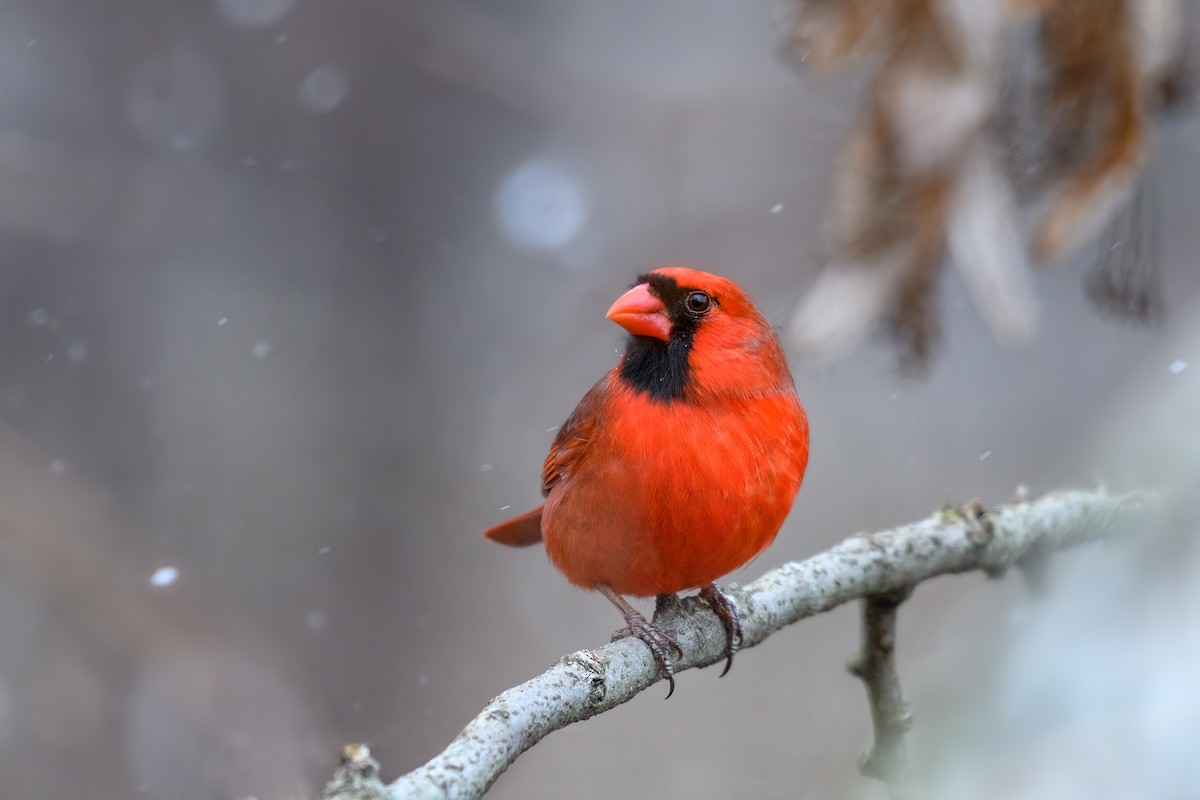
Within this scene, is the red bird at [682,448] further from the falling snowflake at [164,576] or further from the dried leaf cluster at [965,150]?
the falling snowflake at [164,576]

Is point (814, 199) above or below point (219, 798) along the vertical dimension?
above

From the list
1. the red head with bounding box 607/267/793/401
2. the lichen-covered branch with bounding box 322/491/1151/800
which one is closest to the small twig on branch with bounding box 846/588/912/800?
the lichen-covered branch with bounding box 322/491/1151/800

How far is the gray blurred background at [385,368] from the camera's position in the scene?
389 cm

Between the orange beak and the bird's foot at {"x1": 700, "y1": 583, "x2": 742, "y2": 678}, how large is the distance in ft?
1.67

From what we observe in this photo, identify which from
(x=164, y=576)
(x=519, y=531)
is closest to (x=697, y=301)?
(x=519, y=531)

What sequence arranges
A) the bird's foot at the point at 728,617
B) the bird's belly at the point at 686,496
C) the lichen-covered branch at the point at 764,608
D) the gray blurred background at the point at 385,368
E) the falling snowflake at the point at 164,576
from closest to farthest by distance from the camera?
the lichen-covered branch at the point at 764,608 < the bird's belly at the point at 686,496 < the bird's foot at the point at 728,617 < the gray blurred background at the point at 385,368 < the falling snowflake at the point at 164,576

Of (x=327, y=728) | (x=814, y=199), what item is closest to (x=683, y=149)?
(x=814, y=199)

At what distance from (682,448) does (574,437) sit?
1.06 ft

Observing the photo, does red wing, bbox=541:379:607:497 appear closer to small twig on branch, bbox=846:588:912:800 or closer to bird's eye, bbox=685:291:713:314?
bird's eye, bbox=685:291:713:314

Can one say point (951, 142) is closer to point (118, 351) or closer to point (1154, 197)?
point (1154, 197)

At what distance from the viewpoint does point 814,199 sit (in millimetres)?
4289

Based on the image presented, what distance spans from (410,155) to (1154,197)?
288 cm

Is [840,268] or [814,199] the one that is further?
[814,199]

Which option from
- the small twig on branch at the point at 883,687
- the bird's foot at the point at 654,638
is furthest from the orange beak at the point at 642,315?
the small twig on branch at the point at 883,687
